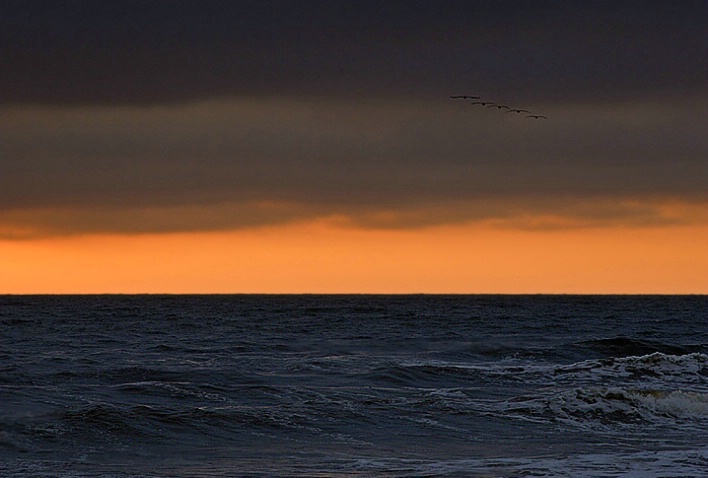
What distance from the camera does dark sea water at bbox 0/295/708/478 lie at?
2073 cm

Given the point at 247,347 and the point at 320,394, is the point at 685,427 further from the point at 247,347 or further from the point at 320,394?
the point at 247,347

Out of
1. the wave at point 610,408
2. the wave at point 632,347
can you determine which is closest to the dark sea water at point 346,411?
the wave at point 610,408

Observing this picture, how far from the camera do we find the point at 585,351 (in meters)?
48.1

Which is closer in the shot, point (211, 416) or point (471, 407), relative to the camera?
point (211, 416)

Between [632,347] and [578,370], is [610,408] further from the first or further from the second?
[632,347]

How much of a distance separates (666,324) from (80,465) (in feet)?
205

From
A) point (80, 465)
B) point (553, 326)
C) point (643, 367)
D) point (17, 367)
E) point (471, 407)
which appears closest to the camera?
point (80, 465)

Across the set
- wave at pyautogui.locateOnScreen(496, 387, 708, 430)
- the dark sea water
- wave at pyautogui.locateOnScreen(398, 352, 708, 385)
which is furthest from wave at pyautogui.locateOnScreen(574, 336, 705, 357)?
wave at pyautogui.locateOnScreen(496, 387, 708, 430)

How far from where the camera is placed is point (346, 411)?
88.7 feet

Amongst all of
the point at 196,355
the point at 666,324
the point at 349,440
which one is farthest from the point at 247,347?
the point at 666,324

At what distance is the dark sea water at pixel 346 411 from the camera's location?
20734 millimetres

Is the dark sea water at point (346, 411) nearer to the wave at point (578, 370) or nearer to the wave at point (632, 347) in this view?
the wave at point (578, 370)

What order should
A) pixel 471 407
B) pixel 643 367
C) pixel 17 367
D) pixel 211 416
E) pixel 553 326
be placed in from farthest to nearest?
pixel 553 326
pixel 643 367
pixel 17 367
pixel 471 407
pixel 211 416

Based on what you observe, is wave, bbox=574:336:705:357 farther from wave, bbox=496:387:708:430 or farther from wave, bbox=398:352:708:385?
wave, bbox=496:387:708:430
